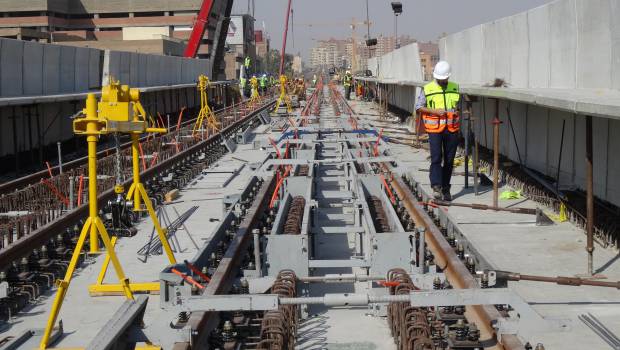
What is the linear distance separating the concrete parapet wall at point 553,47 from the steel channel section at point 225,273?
4.29 metres

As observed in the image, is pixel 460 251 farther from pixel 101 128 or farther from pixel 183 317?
pixel 101 128

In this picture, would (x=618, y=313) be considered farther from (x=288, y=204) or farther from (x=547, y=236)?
(x=288, y=204)

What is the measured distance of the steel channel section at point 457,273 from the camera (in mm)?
5176

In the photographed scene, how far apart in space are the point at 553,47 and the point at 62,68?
14779 mm

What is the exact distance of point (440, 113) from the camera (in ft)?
34.9

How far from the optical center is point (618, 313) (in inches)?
244

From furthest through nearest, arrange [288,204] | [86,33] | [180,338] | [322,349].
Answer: [86,33] → [288,204] → [322,349] → [180,338]

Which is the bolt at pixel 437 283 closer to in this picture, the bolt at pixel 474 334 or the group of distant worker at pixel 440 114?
the bolt at pixel 474 334

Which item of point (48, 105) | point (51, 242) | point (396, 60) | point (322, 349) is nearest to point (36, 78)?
point (48, 105)

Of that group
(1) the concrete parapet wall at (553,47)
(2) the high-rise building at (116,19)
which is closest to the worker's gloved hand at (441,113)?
(1) the concrete parapet wall at (553,47)

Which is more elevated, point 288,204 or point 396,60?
point 396,60

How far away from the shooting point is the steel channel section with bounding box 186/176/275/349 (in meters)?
5.31

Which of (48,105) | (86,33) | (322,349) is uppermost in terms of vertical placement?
(86,33)

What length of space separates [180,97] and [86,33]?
64079 millimetres
